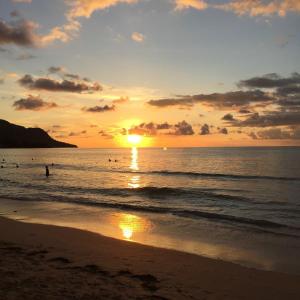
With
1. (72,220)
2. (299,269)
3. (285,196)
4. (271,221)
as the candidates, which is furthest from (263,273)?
(285,196)

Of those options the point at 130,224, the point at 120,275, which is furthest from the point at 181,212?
the point at 120,275

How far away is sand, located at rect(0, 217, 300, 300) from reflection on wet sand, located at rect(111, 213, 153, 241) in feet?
8.11

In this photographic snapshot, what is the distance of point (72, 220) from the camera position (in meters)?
19.8

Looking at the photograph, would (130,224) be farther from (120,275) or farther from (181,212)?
(120,275)

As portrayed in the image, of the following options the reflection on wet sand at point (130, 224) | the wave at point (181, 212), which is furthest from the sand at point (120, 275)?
the wave at point (181, 212)

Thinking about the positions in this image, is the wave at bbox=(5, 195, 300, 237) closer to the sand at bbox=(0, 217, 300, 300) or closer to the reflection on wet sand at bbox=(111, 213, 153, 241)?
the reflection on wet sand at bbox=(111, 213, 153, 241)

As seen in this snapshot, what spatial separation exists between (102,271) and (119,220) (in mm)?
10165

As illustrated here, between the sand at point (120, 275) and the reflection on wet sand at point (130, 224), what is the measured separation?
247 centimetres

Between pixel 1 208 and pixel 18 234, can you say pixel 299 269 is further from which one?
pixel 1 208

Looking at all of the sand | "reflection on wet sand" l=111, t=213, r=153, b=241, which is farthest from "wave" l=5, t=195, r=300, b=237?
the sand

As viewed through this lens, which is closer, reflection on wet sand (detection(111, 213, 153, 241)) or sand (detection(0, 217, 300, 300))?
sand (detection(0, 217, 300, 300))

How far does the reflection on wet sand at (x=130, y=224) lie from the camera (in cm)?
1644

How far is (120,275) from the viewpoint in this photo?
9.49 m

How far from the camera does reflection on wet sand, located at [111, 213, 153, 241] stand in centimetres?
1644
